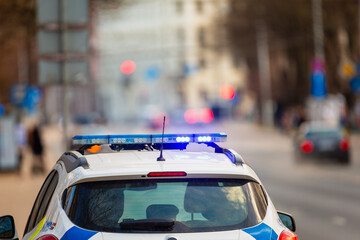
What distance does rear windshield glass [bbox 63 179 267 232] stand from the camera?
484cm

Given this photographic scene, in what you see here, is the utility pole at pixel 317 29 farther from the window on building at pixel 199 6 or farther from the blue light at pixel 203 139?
the window on building at pixel 199 6

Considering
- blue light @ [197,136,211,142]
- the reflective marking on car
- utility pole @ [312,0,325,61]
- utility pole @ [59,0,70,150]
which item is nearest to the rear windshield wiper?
the reflective marking on car

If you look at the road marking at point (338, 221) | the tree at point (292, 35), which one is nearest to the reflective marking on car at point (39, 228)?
the road marking at point (338, 221)

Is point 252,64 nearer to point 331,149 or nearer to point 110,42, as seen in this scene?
point 110,42

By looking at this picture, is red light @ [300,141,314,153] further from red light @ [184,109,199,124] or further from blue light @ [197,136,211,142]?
red light @ [184,109,199,124]

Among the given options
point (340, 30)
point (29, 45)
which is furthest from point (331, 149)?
point (340, 30)

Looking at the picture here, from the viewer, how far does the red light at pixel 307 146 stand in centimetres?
2950

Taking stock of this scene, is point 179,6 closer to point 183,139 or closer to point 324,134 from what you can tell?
point 324,134

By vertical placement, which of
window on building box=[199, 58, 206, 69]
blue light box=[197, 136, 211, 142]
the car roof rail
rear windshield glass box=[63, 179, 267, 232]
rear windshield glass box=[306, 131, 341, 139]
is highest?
window on building box=[199, 58, 206, 69]

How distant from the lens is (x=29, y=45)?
2686 centimetres

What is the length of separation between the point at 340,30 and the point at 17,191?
133 ft

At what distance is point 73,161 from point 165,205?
70 centimetres

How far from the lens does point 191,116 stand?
72.2 meters

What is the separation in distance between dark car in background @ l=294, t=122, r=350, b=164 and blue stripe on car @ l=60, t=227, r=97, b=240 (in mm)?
24712
